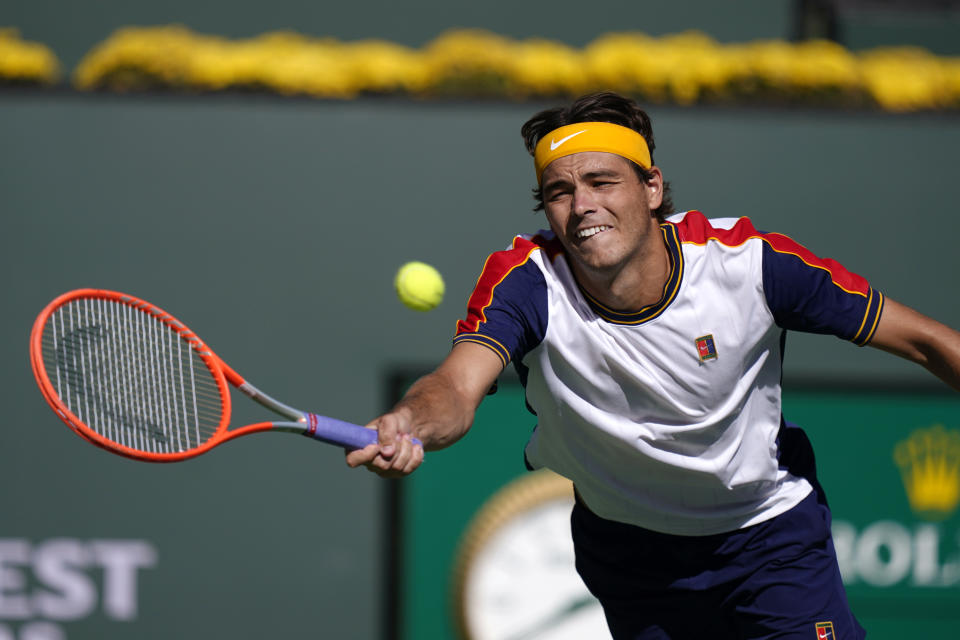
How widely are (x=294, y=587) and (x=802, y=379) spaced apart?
263cm

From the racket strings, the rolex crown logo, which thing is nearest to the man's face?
the racket strings

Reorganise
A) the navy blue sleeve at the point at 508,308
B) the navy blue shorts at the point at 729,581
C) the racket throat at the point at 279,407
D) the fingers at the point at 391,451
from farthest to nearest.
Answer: the navy blue shorts at the point at 729,581 < the navy blue sleeve at the point at 508,308 < the racket throat at the point at 279,407 < the fingers at the point at 391,451

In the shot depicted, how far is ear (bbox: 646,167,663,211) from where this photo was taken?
9.29 ft

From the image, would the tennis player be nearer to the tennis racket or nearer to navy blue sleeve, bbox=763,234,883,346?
navy blue sleeve, bbox=763,234,883,346

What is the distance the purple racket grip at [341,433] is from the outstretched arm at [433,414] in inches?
0.9

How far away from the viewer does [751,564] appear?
9.32ft

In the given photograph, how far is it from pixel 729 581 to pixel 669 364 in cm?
64

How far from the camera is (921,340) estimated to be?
102 inches

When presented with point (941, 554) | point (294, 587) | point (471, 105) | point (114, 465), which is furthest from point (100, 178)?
point (941, 554)

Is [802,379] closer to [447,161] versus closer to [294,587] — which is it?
[447,161]

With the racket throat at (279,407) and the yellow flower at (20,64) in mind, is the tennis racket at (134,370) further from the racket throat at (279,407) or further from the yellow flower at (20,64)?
the yellow flower at (20,64)

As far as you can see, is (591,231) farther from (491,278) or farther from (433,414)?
(433,414)

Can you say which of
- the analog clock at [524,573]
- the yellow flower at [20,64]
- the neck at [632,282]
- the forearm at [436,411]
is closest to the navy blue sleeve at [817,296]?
the neck at [632,282]

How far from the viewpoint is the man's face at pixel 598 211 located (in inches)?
102
